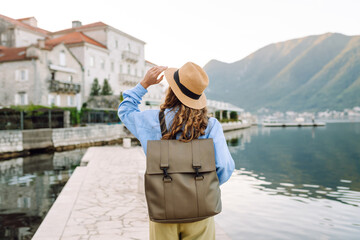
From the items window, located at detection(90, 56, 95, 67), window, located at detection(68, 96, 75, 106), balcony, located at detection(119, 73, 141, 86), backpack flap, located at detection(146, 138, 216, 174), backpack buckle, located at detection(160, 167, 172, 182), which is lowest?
backpack buckle, located at detection(160, 167, 172, 182)

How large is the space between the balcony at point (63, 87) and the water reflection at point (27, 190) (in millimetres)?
15463

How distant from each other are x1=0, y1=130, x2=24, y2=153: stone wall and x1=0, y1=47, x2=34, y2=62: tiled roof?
13.0 meters

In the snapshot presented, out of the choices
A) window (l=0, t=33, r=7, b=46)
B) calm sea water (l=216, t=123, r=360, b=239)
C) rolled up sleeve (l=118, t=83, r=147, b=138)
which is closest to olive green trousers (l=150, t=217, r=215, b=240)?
rolled up sleeve (l=118, t=83, r=147, b=138)

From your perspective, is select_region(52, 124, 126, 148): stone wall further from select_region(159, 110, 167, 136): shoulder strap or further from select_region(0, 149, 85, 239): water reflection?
select_region(159, 110, 167, 136): shoulder strap

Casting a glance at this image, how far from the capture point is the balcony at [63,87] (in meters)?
34.2

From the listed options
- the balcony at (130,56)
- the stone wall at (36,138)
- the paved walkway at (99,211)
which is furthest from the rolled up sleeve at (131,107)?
the balcony at (130,56)

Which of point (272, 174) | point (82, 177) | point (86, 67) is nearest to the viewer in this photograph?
point (82, 177)

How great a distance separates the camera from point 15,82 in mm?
33469

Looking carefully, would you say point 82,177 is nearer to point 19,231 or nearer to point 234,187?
point 19,231

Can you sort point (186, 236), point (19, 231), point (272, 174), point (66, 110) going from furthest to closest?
point (66, 110), point (272, 174), point (19, 231), point (186, 236)

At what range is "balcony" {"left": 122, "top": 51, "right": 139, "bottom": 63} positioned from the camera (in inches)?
1909

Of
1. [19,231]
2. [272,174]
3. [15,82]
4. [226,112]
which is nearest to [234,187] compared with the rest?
[272,174]

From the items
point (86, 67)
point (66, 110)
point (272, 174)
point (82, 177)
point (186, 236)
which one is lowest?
point (272, 174)

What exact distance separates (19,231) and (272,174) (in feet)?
40.0
